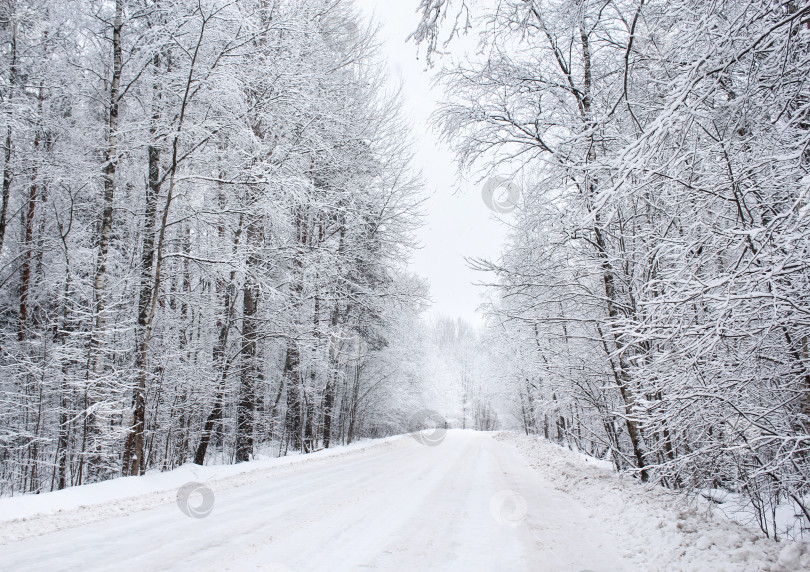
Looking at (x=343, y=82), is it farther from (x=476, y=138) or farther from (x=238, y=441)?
(x=238, y=441)

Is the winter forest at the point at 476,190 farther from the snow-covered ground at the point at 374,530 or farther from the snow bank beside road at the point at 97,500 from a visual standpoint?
the snow bank beside road at the point at 97,500

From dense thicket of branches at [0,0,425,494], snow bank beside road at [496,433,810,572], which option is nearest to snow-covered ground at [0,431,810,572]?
→ snow bank beside road at [496,433,810,572]

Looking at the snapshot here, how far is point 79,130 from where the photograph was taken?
36.8 ft

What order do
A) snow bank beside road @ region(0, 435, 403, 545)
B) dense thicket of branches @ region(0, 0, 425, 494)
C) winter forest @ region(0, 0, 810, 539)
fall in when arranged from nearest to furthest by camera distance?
winter forest @ region(0, 0, 810, 539) < snow bank beside road @ region(0, 435, 403, 545) < dense thicket of branches @ region(0, 0, 425, 494)

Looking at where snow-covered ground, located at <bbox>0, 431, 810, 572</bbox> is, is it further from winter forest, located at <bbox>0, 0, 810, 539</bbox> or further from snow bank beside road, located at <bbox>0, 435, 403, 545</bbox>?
winter forest, located at <bbox>0, 0, 810, 539</bbox>

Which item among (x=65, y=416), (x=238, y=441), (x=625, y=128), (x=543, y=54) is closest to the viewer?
(x=625, y=128)

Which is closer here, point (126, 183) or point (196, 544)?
point (196, 544)

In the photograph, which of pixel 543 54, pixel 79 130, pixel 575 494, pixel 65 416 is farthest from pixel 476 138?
pixel 65 416

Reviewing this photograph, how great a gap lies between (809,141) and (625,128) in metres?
4.98

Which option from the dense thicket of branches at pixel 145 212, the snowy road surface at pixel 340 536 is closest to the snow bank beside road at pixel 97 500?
the snowy road surface at pixel 340 536

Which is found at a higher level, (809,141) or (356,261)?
(356,261)

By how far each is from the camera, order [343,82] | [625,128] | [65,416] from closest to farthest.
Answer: [625,128] < [65,416] < [343,82]

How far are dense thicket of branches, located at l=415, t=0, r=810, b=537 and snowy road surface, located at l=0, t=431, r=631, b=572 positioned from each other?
1.58 metres

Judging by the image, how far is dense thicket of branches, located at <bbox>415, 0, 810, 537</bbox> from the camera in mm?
2695
